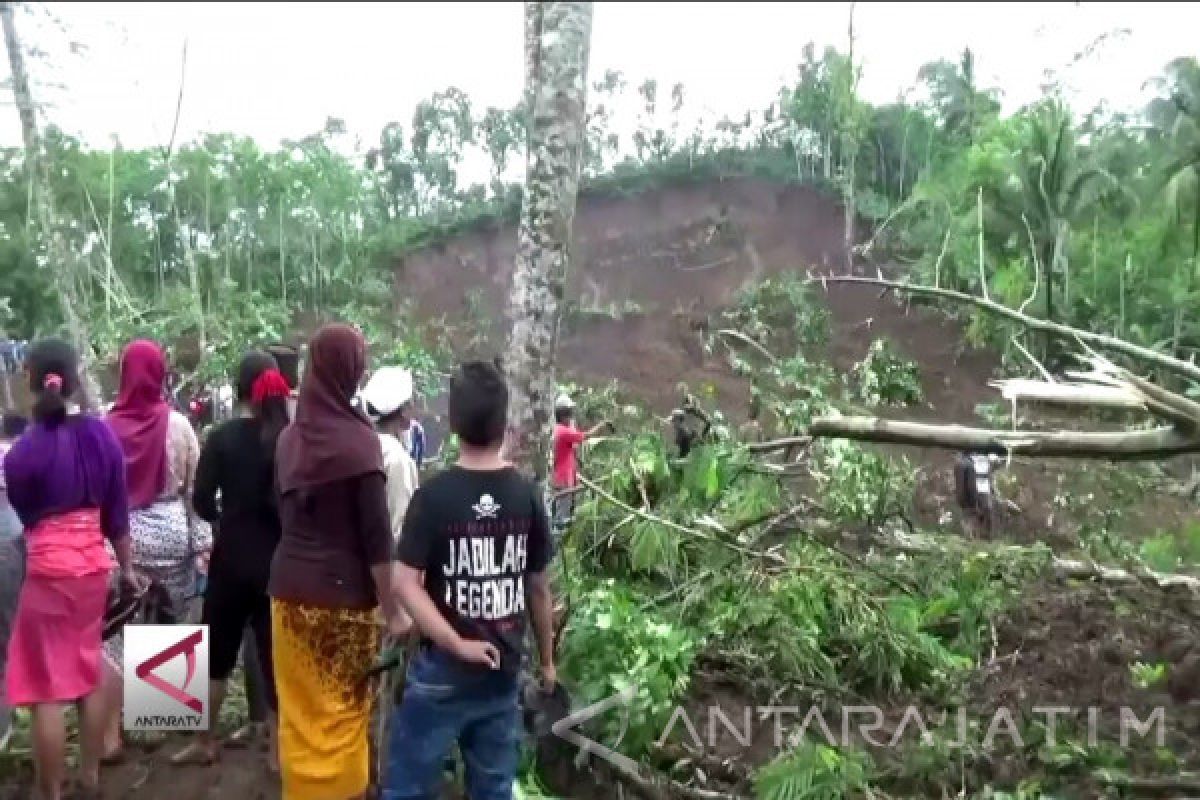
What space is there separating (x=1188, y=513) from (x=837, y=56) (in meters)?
24.0

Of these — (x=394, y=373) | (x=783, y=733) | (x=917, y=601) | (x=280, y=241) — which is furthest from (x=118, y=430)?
(x=280, y=241)

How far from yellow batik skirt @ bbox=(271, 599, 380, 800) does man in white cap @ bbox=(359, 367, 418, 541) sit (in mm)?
560

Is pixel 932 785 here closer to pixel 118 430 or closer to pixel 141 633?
pixel 141 633

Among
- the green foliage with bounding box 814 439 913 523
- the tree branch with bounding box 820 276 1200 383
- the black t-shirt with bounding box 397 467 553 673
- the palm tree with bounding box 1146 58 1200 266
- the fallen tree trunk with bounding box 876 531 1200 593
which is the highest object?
the palm tree with bounding box 1146 58 1200 266

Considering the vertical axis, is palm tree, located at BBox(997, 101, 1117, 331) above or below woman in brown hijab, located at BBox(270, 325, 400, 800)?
above

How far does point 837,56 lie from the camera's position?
110 ft

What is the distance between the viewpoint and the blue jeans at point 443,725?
2.82m

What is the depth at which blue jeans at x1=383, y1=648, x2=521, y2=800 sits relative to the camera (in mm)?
2824

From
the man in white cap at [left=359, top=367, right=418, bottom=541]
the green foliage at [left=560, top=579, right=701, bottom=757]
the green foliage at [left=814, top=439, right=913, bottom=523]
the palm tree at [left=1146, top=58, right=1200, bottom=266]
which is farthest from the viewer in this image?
the palm tree at [left=1146, top=58, right=1200, bottom=266]

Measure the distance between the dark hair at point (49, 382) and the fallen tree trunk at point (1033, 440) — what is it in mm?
2407

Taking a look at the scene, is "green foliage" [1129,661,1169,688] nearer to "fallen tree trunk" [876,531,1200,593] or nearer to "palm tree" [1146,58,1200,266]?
"fallen tree trunk" [876,531,1200,593]

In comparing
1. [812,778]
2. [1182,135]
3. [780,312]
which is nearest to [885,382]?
[780,312]

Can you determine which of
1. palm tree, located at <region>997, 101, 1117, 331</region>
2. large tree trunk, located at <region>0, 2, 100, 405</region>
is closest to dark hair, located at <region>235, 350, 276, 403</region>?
large tree trunk, located at <region>0, 2, 100, 405</region>

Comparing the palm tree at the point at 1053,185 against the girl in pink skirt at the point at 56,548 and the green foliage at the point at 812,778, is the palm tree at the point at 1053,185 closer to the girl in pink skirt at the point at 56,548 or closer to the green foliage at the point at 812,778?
the green foliage at the point at 812,778
